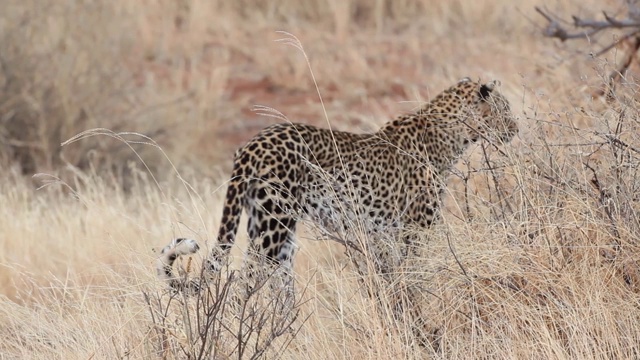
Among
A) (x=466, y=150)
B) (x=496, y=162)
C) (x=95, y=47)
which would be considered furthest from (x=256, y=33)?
(x=496, y=162)

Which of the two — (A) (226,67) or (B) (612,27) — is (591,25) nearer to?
(B) (612,27)

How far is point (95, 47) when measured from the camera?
11.0 m

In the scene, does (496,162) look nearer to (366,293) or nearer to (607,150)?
(607,150)

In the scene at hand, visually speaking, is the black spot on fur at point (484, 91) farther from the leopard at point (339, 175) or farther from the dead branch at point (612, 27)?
the dead branch at point (612, 27)

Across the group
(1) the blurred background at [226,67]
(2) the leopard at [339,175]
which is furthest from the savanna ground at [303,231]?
(2) the leopard at [339,175]

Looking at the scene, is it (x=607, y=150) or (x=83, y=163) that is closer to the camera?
(x=607, y=150)

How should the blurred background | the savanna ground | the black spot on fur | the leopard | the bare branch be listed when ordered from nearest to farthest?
1. the savanna ground
2. the leopard
3. the black spot on fur
4. the bare branch
5. the blurred background

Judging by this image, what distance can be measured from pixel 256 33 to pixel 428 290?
39.1 feet

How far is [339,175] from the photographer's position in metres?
5.71

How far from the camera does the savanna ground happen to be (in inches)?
178

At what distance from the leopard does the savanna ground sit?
159 millimetres

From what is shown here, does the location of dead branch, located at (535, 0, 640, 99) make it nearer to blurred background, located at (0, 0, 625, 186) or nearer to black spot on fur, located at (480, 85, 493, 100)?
blurred background, located at (0, 0, 625, 186)

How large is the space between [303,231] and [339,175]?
3.07ft

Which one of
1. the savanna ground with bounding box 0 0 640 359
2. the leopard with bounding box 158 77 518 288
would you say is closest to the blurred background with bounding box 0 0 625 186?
the savanna ground with bounding box 0 0 640 359
